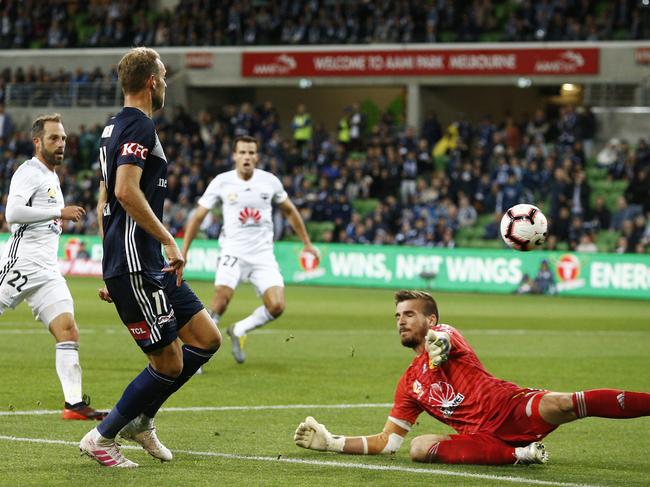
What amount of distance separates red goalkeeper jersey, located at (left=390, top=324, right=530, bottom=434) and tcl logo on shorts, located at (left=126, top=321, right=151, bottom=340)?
1.71 metres

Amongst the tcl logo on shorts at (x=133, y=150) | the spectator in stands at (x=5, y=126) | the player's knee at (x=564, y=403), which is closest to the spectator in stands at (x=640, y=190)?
the spectator in stands at (x=5, y=126)

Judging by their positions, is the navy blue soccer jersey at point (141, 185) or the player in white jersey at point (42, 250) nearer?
the navy blue soccer jersey at point (141, 185)

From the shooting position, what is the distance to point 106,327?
1920cm

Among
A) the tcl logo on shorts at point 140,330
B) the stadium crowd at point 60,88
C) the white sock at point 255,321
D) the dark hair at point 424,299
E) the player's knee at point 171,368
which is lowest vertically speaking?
the white sock at point 255,321

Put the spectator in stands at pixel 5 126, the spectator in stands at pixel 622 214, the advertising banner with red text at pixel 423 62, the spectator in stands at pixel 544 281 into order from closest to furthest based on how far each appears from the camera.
A: the spectator in stands at pixel 544 281, the spectator in stands at pixel 622 214, the advertising banner with red text at pixel 423 62, the spectator in stands at pixel 5 126

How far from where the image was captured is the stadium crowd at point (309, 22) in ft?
129

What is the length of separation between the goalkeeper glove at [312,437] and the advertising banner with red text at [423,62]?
32.6m

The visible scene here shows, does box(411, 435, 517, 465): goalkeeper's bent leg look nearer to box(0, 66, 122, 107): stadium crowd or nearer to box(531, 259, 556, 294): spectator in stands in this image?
box(531, 259, 556, 294): spectator in stands

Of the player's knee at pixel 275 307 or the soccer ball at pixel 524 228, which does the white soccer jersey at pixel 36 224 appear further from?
the player's knee at pixel 275 307

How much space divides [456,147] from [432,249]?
7.28m

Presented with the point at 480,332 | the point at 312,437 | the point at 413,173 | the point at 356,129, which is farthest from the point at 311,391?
the point at 356,129

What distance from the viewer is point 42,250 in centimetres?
1012

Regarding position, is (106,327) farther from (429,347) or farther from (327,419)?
(429,347)

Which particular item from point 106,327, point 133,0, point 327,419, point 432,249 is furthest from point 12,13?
point 327,419
